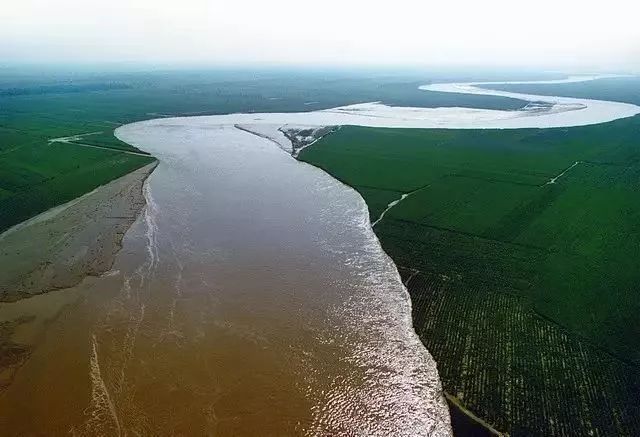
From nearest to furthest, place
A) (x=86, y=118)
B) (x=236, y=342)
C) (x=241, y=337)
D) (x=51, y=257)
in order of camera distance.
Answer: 1. (x=236, y=342)
2. (x=241, y=337)
3. (x=51, y=257)
4. (x=86, y=118)

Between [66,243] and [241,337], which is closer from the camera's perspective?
[241,337]

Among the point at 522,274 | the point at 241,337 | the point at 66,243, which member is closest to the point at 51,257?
the point at 66,243

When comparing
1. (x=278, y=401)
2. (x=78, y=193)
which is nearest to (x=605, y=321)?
(x=278, y=401)

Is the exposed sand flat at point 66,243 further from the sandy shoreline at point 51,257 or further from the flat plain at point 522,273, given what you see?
the flat plain at point 522,273

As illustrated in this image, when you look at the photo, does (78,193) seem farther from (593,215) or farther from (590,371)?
(593,215)

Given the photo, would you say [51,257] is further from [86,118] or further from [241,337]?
[86,118]

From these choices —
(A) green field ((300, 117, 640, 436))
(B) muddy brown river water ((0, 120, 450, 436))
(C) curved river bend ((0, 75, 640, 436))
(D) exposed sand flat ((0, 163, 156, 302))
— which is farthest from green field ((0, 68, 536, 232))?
(A) green field ((300, 117, 640, 436))

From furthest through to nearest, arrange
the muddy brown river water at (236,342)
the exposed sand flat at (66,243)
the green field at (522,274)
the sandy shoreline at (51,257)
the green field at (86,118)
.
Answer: the green field at (86,118), the exposed sand flat at (66,243), the sandy shoreline at (51,257), the green field at (522,274), the muddy brown river water at (236,342)

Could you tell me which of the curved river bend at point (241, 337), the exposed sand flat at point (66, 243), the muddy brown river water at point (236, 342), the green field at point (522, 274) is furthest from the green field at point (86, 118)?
the green field at point (522, 274)
